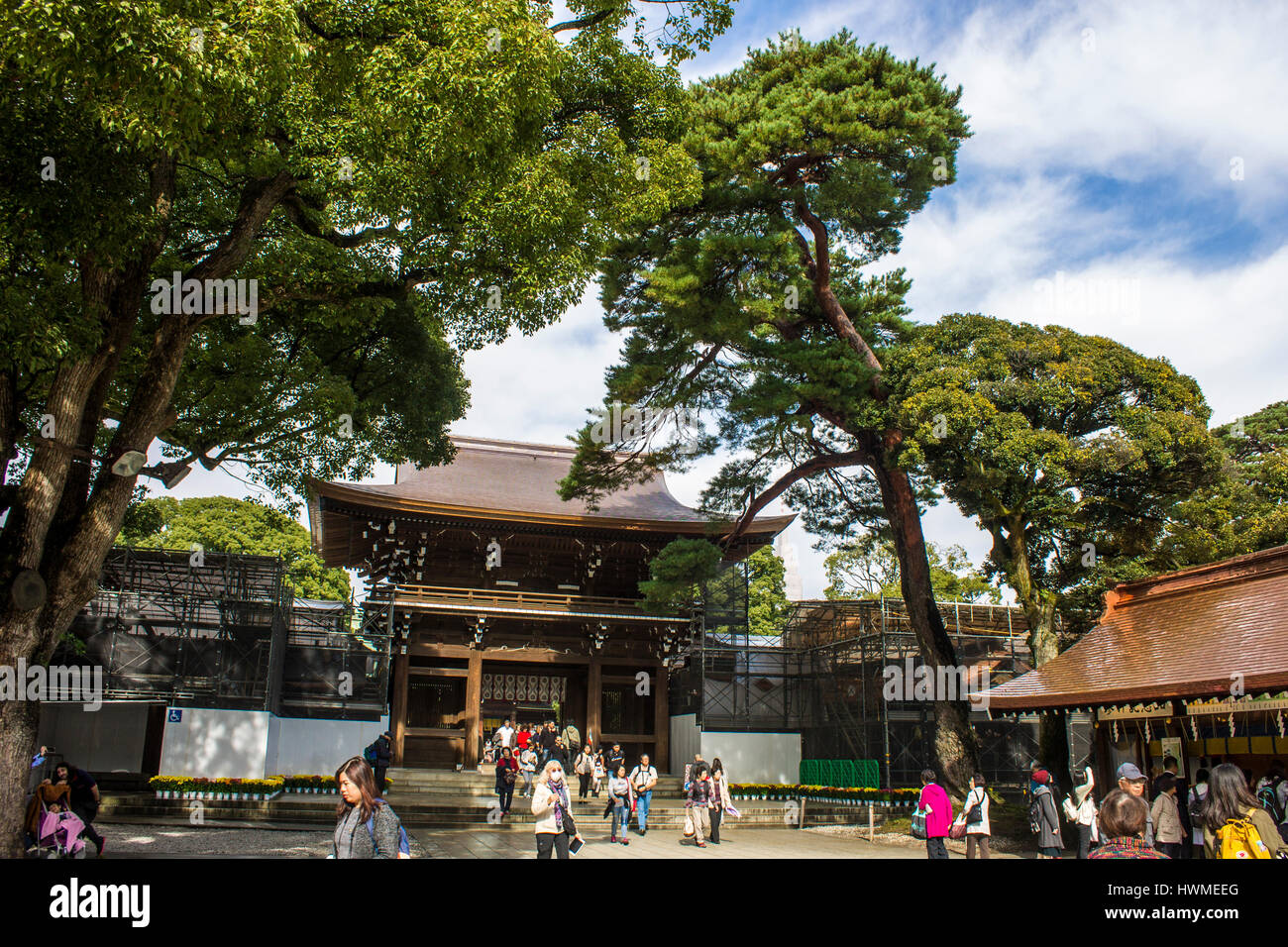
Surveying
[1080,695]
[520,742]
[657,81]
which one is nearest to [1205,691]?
[1080,695]

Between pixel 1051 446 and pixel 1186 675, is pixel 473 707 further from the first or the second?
pixel 1186 675

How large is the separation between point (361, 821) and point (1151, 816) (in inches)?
308

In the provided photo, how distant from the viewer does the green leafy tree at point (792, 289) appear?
15.0 metres

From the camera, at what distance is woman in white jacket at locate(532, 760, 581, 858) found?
333 inches

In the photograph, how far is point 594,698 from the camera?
2297 centimetres

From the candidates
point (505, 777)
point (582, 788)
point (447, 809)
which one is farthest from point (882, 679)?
point (447, 809)

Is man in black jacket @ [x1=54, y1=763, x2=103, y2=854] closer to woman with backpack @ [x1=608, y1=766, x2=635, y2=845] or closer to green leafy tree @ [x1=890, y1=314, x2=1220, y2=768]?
woman with backpack @ [x1=608, y1=766, x2=635, y2=845]

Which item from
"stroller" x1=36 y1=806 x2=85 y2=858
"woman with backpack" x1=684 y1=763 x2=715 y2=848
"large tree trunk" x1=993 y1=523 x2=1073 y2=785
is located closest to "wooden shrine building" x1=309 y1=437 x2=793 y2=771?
"large tree trunk" x1=993 y1=523 x2=1073 y2=785

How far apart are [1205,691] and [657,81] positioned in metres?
9.89

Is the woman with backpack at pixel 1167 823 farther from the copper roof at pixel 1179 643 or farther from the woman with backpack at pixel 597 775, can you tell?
the woman with backpack at pixel 597 775

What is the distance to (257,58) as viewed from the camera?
A: 6.87 m

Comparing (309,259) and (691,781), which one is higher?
(309,259)
